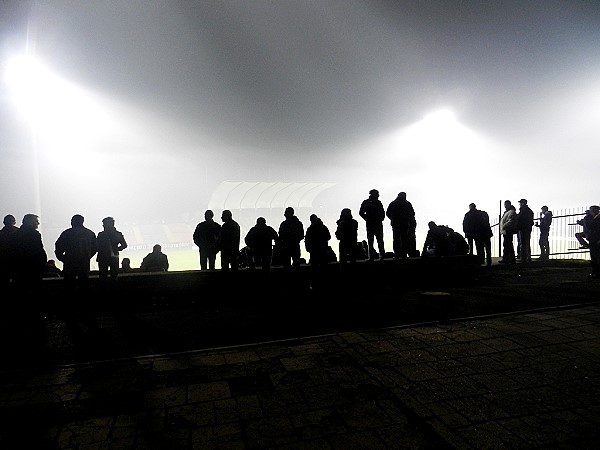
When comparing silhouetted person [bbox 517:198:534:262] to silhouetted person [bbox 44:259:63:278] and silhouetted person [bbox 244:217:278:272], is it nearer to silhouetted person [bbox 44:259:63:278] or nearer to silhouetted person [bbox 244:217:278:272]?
silhouetted person [bbox 244:217:278:272]

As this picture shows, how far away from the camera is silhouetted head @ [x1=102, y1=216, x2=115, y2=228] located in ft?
25.0

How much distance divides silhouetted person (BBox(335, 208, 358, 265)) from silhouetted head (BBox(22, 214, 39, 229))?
6.40m

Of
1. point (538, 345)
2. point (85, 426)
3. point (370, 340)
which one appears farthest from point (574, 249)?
point (85, 426)

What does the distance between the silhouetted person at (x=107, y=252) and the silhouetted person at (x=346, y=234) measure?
5.10 meters

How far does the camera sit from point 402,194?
9773mm

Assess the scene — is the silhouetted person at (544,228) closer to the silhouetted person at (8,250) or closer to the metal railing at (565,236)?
the metal railing at (565,236)

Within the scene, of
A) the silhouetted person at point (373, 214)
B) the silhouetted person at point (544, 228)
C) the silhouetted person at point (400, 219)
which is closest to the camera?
the silhouetted person at point (373, 214)

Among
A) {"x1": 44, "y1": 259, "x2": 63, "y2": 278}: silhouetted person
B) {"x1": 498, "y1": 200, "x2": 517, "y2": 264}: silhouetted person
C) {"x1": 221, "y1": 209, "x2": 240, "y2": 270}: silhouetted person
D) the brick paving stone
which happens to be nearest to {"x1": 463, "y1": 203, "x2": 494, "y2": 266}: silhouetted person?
{"x1": 498, "y1": 200, "x2": 517, "y2": 264}: silhouetted person

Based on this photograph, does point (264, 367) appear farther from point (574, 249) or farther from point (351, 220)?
point (574, 249)

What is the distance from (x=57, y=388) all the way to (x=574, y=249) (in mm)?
15681

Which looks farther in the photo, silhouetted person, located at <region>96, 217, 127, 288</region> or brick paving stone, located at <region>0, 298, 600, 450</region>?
silhouetted person, located at <region>96, 217, 127, 288</region>

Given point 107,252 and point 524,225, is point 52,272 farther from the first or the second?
point 524,225

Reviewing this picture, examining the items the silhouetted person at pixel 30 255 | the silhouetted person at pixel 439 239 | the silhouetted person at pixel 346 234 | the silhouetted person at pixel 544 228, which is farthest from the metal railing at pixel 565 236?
the silhouetted person at pixel 30 255

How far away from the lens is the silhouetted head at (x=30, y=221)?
6799 millimetres
